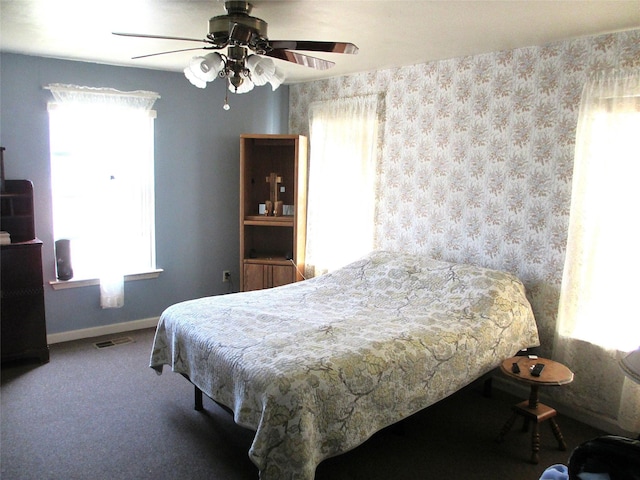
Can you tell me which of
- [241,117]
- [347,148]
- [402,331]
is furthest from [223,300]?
[241,117]

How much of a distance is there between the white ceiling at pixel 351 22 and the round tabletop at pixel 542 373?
1.94 metres

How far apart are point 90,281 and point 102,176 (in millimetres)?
935

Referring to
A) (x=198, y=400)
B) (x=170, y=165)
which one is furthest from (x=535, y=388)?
(x=170, y=165)

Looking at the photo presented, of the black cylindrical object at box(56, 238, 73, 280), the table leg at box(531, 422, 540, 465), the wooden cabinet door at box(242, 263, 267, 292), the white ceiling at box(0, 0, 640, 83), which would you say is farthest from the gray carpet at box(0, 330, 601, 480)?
the white ceiling at box(0, 0, 640, 83)

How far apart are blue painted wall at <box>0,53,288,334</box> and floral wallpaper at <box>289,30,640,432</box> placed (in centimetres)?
154

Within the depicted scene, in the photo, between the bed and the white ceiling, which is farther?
the white ceiling

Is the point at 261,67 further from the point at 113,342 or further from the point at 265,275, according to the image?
the point at 113,342

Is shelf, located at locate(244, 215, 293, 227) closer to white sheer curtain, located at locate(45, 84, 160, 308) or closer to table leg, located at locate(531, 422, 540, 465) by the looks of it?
white sheer curtain, located at locate(45, 84, 160, 308)

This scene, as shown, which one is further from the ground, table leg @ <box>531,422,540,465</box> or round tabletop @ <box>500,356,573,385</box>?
round tabletop @ <box>500,356,573,385</box>

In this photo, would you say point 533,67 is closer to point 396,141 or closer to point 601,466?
point 396,141

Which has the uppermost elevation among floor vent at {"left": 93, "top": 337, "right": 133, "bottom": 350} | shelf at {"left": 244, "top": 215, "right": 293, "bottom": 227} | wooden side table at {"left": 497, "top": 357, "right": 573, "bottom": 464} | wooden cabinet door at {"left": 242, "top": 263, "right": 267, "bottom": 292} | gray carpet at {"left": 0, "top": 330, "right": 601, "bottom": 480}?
shelf at {"left": 244, "top": 215, "right": 293, "bottom": 227}

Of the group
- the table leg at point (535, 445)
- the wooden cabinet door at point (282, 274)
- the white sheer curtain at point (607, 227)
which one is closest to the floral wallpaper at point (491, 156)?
the white sheer curtain at point (607, 227)

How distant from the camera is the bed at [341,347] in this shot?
6.81 ft

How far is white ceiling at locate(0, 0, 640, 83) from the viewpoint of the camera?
2457 mm
